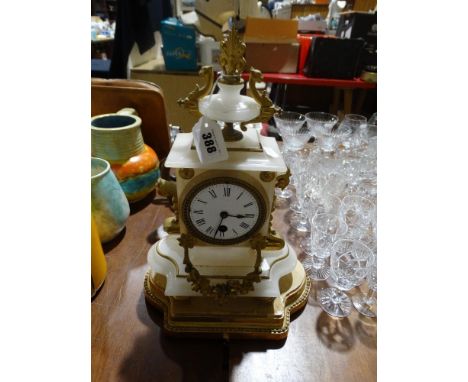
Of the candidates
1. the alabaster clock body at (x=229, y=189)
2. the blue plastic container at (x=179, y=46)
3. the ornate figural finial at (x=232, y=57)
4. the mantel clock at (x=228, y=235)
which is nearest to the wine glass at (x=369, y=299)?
the mantel clock at (x=228, y=235)

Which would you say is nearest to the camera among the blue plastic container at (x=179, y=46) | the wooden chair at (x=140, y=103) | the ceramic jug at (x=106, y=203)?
the ceramic jug at (x=106, y=203)

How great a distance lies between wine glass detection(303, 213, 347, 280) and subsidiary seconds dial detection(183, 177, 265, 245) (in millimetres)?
285

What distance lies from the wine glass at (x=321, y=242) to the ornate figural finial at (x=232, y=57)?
1.58 feet

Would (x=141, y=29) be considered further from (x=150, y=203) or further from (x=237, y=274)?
(x=237, y=274)

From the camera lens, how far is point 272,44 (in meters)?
2.36

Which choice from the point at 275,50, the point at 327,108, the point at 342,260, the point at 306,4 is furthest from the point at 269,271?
the point at 306,4

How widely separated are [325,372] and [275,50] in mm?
2275

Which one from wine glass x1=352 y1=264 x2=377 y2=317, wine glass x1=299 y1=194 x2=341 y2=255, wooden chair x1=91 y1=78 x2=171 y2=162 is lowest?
wine glass x1=352 y1=264 x2=377 y2=317

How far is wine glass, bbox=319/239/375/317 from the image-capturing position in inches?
29.5

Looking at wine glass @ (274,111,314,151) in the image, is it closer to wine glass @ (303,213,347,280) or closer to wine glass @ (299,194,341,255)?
wine glass @ (299,194,341,255)

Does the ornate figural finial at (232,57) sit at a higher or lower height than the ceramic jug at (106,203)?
higher

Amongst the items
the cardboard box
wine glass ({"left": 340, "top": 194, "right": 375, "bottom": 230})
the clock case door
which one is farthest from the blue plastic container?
the clock case door

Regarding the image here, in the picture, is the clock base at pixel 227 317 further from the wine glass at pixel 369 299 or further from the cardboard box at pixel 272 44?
the cardboard box at pixel 272 44

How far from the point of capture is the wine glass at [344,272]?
0.75m
